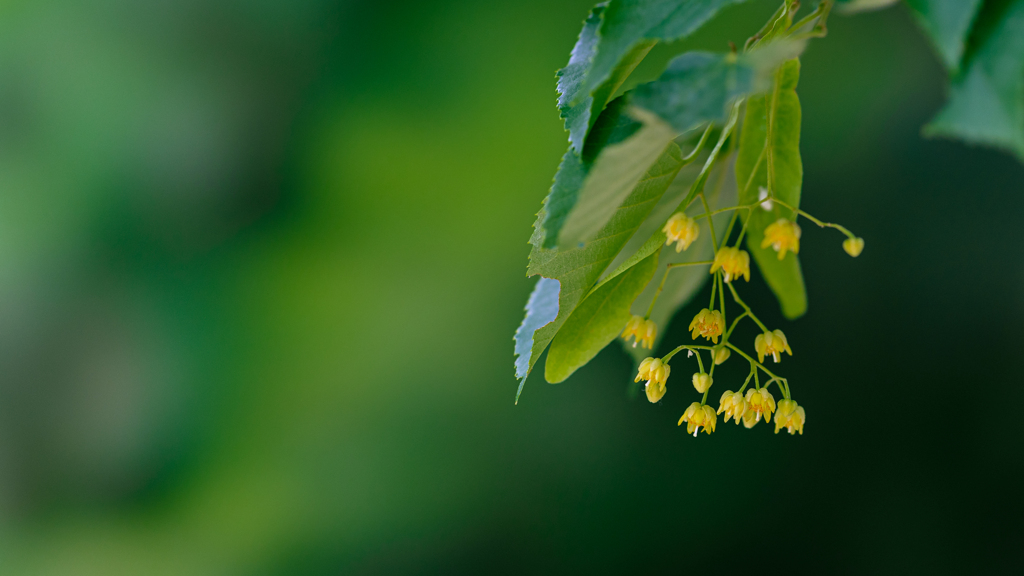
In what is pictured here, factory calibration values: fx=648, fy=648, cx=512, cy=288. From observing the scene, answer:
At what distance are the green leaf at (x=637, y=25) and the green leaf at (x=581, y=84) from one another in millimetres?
17

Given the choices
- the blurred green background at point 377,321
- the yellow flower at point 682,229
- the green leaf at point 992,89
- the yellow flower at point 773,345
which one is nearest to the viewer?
the green leaf at point 992,89

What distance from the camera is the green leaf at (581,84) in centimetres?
29

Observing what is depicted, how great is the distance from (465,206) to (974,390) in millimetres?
1370

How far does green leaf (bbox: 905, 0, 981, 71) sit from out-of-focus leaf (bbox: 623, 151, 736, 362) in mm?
162

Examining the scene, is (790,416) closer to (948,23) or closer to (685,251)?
(685,251)

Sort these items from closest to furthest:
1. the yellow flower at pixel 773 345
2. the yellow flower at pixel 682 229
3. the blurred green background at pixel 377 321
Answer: the yellow flower at pixel 682 229 < the yellow flower at pixel 773 345 < the blurred green background at pixel 377 321

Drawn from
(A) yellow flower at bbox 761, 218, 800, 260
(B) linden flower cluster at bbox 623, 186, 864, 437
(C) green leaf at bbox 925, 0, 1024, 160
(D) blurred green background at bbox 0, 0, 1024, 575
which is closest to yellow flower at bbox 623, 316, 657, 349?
(B) linden flower cluster at bbox 623, 186, 864, 437

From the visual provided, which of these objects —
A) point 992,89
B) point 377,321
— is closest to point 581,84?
point 992,89

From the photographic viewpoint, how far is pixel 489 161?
5.68 ft

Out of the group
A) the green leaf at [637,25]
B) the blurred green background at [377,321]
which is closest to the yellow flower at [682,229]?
the green leaf at [637,25]

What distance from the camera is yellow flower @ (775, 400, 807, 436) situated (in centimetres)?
40

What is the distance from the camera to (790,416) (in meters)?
0.44

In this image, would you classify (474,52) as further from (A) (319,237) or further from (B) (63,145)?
(B) (63,145)

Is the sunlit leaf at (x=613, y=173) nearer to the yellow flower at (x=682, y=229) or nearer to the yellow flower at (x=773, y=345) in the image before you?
the yellow flower at (x=682, y=229)
